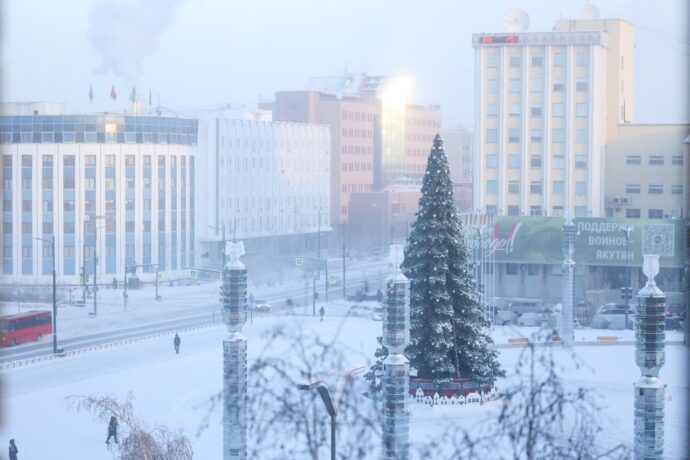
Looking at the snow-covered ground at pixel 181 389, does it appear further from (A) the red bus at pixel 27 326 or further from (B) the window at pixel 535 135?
(B) the window at pixel 535 135

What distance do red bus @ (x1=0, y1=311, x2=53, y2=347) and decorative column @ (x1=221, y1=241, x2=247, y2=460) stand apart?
13410mm

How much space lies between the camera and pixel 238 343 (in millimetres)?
9242

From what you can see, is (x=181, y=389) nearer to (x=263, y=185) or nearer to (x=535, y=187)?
(x=535, y=187)

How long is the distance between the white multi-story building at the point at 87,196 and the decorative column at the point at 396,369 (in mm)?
23982

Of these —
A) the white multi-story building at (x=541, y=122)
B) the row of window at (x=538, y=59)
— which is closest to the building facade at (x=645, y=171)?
the white multi-story building at (x=541, y=122)

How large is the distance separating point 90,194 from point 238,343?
26.7m

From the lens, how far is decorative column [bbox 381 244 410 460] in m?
9.00

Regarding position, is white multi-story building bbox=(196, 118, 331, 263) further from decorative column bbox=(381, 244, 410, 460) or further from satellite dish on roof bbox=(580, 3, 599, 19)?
decorative column bbox=(381, 244, 410, 460)

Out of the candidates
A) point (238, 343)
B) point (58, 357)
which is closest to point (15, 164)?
point (58, 357)

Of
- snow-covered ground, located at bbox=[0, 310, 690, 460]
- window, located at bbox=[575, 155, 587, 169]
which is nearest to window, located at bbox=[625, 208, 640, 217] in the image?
window, located at bbox=[575, 155, 587, 169]

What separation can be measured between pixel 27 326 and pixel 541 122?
51.8ft

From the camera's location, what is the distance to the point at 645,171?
3155cm

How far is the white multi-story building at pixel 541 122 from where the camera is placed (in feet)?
103

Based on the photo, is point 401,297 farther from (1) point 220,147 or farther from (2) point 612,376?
(1) point 220,147
